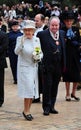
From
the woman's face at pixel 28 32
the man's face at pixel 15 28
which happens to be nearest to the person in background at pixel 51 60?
the woman's face at pixel 28 32

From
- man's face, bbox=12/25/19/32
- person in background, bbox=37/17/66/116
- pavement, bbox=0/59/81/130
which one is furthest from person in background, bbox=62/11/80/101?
man's face, bbox=12/25/19/32

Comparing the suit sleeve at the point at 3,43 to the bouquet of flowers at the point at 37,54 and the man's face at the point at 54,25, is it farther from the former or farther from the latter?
the bouquet of flowers at the point at 37,54

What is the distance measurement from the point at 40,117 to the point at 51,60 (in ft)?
3.54

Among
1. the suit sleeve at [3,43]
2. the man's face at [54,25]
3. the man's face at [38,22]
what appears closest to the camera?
the man's face at [54,25]

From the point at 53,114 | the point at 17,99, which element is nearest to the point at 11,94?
the point at 17,99

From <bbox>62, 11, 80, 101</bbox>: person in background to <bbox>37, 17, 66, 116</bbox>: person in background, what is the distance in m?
1.30

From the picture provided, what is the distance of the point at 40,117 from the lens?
9.57 meters

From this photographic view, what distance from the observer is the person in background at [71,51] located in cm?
1112

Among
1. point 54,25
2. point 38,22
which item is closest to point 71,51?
point 38,22

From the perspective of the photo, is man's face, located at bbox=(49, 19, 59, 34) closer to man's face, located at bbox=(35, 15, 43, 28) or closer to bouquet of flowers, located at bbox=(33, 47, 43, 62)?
bouquet of flowers, located at bbox=(33, 47, 43, 62)

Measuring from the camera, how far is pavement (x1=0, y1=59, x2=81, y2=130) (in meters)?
8.80

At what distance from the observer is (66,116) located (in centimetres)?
967

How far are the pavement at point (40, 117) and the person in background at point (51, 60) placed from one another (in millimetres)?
337

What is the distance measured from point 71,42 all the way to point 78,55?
0.35 meters
